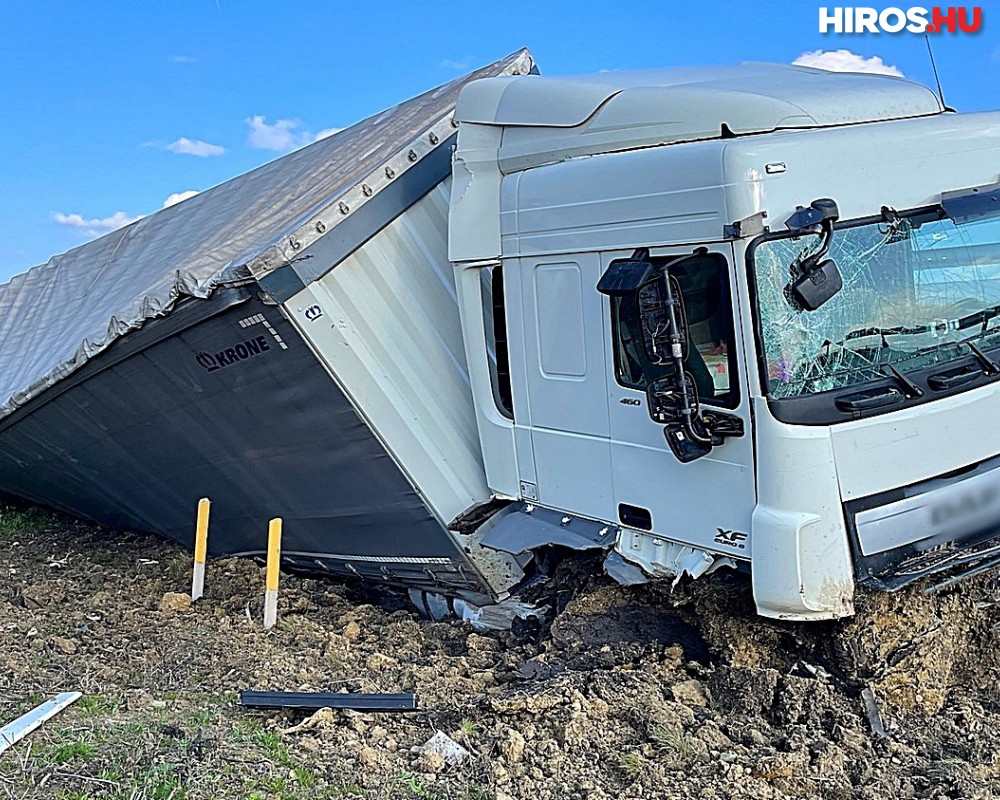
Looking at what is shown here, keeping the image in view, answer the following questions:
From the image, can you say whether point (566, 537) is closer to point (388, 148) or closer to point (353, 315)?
point (353, 315)

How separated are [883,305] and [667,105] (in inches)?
53.7

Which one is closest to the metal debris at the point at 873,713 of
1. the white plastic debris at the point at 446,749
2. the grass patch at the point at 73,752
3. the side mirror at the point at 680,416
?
the side mirror at the point at 680,416

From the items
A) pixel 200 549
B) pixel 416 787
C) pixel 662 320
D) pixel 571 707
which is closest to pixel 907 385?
pixel 662 320

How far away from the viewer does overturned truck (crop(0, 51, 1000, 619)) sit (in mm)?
4371

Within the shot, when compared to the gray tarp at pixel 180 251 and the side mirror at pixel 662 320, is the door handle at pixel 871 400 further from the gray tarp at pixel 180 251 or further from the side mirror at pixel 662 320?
the gray tarp at pixel 180 251

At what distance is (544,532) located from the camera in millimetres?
5719

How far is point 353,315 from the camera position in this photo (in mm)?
6051

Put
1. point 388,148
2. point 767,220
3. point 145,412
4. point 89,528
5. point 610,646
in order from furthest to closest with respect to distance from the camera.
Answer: point 89,528
point 145,412
point 388,148
point 610,646
point 767,220

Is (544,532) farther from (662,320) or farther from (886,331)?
(886,331)

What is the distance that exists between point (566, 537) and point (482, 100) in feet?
7.97

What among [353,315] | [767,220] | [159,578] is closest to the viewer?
[767,220]

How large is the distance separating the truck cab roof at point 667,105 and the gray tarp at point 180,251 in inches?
31.6

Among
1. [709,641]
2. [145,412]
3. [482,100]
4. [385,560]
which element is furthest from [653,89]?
[145,412]

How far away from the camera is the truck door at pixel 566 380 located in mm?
5129
